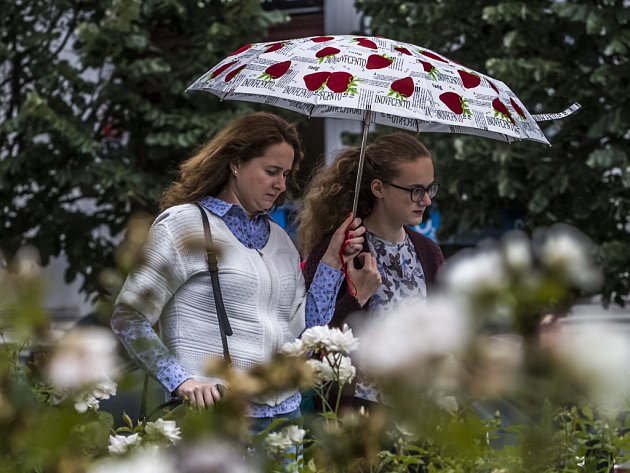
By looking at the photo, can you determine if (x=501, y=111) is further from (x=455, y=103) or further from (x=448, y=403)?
(x=448, y=403)

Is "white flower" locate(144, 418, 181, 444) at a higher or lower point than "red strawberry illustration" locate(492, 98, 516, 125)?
higher

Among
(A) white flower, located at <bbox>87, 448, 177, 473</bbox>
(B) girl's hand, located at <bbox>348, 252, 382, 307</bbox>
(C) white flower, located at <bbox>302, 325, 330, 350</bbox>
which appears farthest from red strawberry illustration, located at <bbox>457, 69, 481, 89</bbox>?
(A) white flower, located at <bbox>87, 448, 177, 473</bbox>

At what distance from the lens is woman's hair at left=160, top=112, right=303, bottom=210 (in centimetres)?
307

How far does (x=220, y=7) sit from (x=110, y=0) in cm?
87

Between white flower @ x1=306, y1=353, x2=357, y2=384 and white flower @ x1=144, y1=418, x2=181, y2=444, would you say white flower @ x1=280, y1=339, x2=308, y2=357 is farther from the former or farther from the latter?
white flower @ x1=144, y1=418, x2=181, y2=444

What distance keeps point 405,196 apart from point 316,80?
0.50 m

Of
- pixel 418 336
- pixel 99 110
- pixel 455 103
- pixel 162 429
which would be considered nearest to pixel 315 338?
pixel 162 429

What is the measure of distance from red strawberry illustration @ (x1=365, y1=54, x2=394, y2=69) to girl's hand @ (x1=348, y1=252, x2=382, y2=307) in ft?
1.53

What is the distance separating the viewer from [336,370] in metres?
1.64

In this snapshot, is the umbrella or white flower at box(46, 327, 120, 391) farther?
the umbrella

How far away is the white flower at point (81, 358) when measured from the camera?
91 cm

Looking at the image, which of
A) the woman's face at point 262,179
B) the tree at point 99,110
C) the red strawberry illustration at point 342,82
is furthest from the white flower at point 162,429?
the tree at point 99,110

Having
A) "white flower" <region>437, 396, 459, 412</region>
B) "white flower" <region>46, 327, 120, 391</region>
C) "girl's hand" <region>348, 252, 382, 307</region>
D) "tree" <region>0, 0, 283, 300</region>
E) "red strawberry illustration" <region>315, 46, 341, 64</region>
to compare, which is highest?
"white flower" <region>46, 327, 120, 391</region>

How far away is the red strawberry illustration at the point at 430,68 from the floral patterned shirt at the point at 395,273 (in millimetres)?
514
